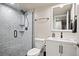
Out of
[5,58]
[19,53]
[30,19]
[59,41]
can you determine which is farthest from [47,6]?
[5,58]

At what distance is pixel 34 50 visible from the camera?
1.70m

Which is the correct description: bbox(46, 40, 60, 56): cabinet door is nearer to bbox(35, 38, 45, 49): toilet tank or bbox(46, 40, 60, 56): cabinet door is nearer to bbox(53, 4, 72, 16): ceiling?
bbox(35, 38, 45, 49): toilet tank

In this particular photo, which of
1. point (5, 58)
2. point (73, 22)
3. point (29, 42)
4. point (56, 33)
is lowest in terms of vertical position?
point (5, 58)

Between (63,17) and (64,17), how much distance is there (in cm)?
2

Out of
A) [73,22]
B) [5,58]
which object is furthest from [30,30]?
[73,22]

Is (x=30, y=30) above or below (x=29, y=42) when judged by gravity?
above

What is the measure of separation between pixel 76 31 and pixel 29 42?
2.62 feet

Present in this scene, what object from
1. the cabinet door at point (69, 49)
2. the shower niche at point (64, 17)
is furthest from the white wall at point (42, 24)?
the cabinet door at point (69, 49)

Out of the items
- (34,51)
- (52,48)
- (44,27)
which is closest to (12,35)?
(34,51)

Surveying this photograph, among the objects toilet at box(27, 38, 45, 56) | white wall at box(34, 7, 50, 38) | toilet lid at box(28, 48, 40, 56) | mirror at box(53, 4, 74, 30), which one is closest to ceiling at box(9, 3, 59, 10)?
white wall at box(34, 7, 50, 38)

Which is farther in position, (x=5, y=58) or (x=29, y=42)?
(x=29, y=42)

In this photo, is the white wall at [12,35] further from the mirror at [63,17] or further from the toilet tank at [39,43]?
the mirror at [63,17]

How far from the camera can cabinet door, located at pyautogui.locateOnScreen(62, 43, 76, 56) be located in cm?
156

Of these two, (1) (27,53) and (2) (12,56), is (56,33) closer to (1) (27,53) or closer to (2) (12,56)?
(1) (27,53)
